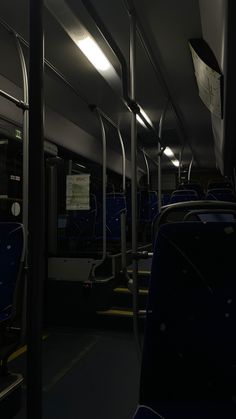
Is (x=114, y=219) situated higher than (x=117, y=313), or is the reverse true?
(x=114, y=219)

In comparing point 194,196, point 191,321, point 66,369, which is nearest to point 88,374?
point 66,369

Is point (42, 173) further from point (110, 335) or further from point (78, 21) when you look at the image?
point (110, 335)

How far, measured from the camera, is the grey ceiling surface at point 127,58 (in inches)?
116

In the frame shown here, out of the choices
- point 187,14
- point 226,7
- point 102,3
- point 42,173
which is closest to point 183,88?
point 187,14

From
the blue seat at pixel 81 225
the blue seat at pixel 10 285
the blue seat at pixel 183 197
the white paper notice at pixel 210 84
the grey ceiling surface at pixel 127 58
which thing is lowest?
the blue seat at pixel 10 285

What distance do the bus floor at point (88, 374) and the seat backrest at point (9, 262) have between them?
2.33 feet

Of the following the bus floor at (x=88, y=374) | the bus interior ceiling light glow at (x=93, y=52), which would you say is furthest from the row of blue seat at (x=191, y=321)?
the bus interior ceiling light glow at (x=93, y=52)

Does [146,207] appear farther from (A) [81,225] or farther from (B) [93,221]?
(A) [81,225]

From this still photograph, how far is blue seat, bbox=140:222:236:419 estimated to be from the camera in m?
1.06

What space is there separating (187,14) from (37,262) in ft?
9.51

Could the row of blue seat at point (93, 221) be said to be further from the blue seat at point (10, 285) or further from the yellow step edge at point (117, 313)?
the blue seat at point (10, 285)

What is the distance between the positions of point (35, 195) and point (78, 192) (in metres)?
3.21

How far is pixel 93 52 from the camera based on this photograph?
325 centimetres

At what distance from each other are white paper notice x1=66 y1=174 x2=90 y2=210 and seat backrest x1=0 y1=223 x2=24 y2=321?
→ 186 cm
